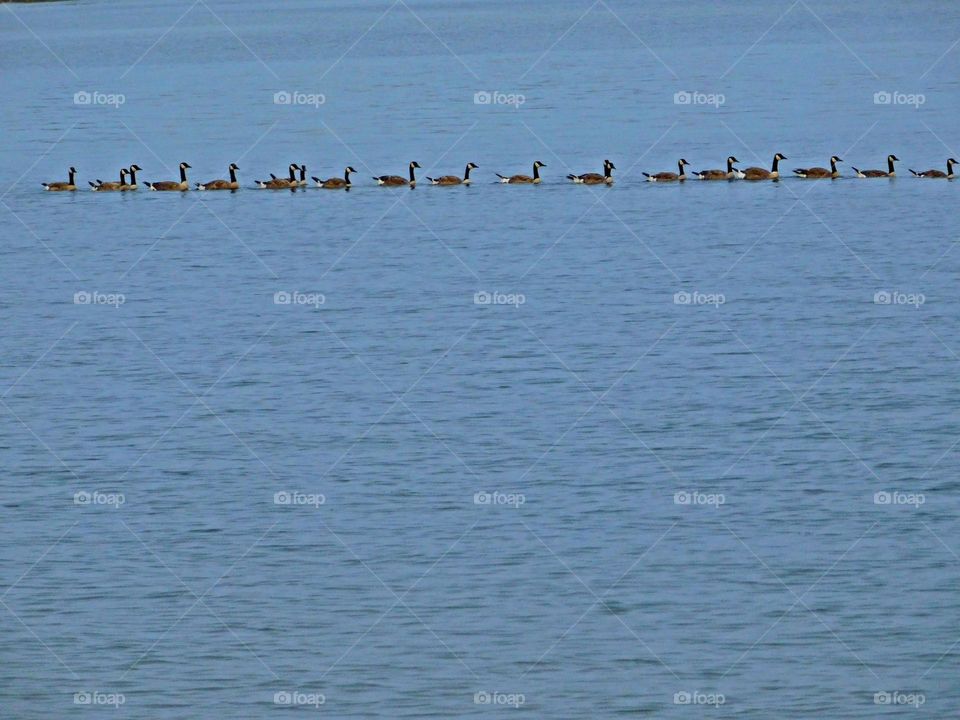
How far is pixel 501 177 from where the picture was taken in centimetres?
4875

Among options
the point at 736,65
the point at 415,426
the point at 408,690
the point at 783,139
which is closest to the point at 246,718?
the point at 408,690

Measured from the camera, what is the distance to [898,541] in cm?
1878

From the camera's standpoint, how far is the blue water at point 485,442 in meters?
16.1

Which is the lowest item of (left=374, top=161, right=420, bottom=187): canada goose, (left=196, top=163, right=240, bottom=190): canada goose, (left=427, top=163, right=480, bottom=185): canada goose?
(left=374, top=161, right=420, bottom=187): canada goose

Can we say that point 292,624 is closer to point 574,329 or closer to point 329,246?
point 574,329

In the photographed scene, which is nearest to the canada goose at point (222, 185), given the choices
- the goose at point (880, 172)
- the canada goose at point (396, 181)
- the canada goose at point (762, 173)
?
the canada goose at point (396, 181)

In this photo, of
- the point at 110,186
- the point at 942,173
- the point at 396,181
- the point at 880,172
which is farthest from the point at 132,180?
the point at 942,173

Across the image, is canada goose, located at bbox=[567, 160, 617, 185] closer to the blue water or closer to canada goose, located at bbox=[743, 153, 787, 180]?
the blue water

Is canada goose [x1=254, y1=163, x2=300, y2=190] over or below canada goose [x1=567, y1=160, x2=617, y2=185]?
over

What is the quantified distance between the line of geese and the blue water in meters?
0.44

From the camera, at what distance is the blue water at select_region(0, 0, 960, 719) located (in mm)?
16078

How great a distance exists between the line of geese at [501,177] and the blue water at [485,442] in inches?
17.3

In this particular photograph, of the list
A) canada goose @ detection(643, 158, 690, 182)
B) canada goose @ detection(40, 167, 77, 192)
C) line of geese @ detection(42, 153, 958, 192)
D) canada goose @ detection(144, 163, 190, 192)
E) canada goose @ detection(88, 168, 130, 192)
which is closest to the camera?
line of geese @ detection(42, 153, 958, 192)

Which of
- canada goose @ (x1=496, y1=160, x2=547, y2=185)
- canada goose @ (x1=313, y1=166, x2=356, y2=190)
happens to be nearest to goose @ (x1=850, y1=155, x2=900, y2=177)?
canada goose @ (x1=496, y1=160, x2=547, y2=185)
